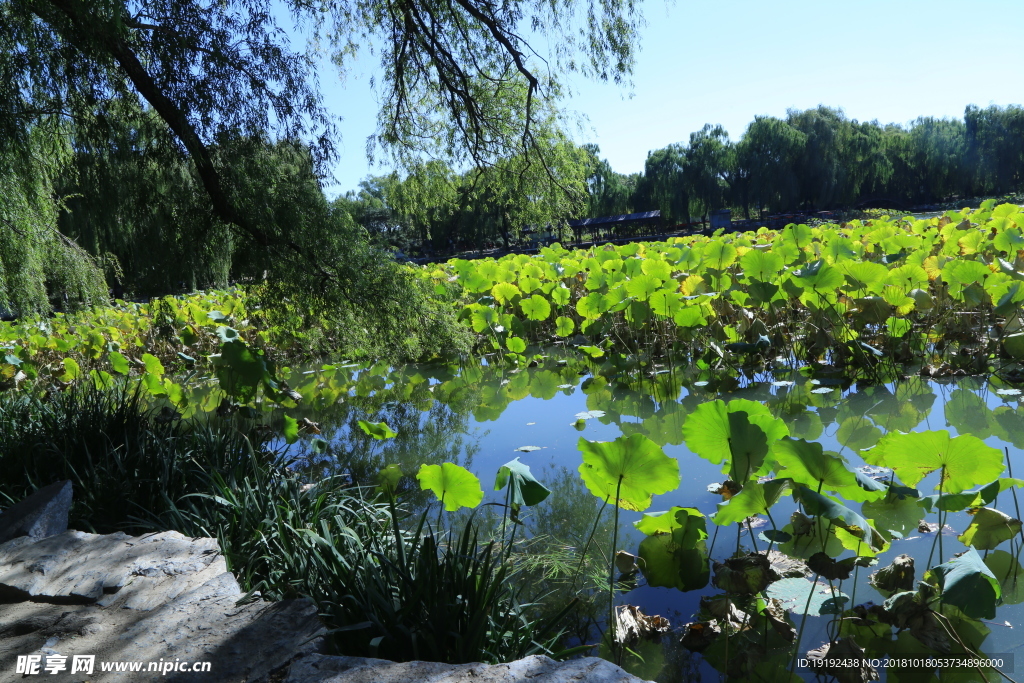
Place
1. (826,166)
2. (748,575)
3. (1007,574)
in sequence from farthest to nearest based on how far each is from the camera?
(826,166)
(1007,574)
(748,575)

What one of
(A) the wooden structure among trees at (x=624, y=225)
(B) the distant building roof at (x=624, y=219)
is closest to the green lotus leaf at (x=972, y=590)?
(A) the wooden structure among trees at (x=624, y=225)

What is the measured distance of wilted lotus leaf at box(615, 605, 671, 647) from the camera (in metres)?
1.77

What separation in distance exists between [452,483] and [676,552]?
72cm

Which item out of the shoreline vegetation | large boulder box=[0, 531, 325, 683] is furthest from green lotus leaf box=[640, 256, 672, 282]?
large boulder box=[0, 531, 325, 683]

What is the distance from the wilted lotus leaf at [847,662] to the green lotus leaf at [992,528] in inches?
21.6

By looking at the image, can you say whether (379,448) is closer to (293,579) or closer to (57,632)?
(293,579)

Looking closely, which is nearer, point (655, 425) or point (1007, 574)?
point (1007, 574)

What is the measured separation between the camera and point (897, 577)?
1778 millimetres

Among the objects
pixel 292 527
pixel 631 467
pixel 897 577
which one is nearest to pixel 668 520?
pixel 631 467

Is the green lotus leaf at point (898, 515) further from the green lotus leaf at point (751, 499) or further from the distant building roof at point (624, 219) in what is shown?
the distant building roof at point (624, 219)

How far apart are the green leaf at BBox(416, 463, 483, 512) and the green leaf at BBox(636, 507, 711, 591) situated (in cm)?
54

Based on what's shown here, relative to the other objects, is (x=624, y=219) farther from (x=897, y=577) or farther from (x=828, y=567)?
(x=828, y=567)

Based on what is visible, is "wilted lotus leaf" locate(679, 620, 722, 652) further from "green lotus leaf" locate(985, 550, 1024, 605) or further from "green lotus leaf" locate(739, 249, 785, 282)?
"green lotus leaf" locate(739, 249, 785, 282)

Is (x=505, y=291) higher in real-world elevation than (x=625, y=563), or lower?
higher
